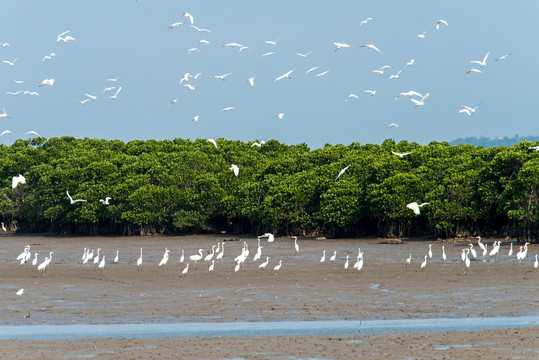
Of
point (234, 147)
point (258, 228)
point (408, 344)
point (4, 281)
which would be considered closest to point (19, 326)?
point (408, 344)

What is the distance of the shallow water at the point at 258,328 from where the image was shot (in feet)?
56.2

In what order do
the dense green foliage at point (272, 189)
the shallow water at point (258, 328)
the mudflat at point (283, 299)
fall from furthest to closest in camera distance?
1. the dense green foliage at point (272, 189)
2. the shallow water at point (258, 328)
3. the mudflat at point (283, 299)

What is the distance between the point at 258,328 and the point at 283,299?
468cm

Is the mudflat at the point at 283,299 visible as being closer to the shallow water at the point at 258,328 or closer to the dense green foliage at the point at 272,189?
the shallow water at the point at 258,328

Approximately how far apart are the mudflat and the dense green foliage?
375cm

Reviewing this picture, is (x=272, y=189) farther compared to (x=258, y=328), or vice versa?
(x=272, y=189)

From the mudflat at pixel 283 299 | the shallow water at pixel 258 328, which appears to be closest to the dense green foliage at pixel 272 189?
the mudflat at pixel 283 299

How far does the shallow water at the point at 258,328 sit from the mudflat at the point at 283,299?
0.54 metres

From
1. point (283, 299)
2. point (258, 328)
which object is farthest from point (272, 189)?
point (258, 328)

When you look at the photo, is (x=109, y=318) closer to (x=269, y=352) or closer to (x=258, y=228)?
(x=269, y=352)

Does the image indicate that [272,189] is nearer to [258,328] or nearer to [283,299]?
[283,299]

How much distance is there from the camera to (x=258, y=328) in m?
18.0

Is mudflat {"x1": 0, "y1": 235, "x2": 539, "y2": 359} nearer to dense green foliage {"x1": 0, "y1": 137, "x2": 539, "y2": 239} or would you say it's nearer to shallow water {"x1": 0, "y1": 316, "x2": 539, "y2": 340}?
shallow water {"x1": 0, "y1": 316, "x2": 539, "y2": 340}

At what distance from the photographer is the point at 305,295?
2336 centimetres
